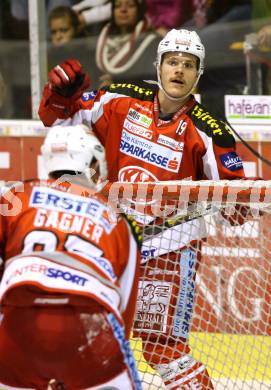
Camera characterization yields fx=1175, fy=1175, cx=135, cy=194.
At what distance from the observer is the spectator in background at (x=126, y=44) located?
6066 mm

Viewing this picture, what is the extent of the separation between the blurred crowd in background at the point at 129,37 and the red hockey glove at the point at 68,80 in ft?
6.38

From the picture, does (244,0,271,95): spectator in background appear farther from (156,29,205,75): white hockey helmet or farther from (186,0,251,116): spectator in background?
(156,29,205,75): white hockey helmet

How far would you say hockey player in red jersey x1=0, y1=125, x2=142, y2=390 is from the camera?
2.82 m

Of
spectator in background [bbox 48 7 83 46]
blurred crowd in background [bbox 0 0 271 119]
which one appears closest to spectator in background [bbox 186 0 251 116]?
blurred crowd in background [bbox 0 0 271 119]

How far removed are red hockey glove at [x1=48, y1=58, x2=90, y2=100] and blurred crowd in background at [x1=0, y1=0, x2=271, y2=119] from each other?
6.38 feet

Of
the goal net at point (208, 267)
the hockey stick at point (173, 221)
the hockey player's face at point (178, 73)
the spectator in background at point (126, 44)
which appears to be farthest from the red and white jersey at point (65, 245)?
the spectator in background at point (126, 44)

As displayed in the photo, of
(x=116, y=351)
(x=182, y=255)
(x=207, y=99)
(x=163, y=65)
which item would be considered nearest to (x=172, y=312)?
(x=182, y=255)

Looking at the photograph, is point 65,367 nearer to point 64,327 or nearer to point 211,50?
point 64,327

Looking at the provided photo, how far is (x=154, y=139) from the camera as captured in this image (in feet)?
13.4

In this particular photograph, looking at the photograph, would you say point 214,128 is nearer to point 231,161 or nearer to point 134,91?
point 231,161

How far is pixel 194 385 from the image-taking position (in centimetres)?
396

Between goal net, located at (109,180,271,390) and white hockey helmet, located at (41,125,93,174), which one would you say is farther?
goal net, located at (109,180,271,390)

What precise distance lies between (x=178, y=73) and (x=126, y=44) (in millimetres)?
2072

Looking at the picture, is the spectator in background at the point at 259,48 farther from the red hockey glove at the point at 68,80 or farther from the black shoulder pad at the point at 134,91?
the red hockey glove at the point at 68,80
